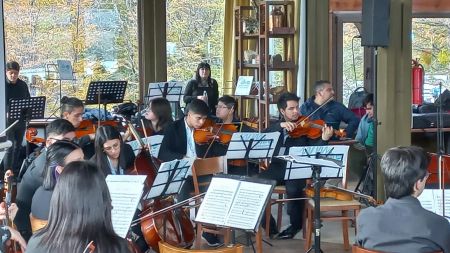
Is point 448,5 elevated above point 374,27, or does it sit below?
above

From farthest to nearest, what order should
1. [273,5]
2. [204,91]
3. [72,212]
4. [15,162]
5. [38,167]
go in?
[204,91], [273,5], [15,162], [38,167], [72,212]

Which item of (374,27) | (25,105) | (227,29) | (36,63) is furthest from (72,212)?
(227,29)

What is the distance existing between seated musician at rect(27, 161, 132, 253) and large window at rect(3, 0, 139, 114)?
8786 mm

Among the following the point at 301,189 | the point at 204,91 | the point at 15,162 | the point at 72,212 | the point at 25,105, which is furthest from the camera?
the point at 204,91

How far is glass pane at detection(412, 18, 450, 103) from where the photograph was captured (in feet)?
38.7

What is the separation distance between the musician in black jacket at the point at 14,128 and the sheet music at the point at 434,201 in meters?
4.46

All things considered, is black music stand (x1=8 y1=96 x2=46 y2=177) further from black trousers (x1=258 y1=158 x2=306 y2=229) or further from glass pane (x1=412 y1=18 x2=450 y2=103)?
glass pane (x1=412 y1=18 x2=450 y2=103)

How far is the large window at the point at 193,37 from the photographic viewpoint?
11961 mm

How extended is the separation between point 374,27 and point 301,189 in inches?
59.1

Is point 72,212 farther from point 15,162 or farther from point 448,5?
point 448,5

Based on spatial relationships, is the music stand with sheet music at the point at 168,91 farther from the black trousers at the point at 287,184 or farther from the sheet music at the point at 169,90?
the black trousers at the point at 287,184

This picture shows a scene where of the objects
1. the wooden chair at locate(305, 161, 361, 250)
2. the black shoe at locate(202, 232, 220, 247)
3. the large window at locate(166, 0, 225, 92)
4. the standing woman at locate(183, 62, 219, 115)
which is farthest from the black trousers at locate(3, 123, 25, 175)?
the wooden chair at locate(305, 161, 361, 250)

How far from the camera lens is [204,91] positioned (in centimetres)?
1080

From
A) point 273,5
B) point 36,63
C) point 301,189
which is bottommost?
point 301,189
